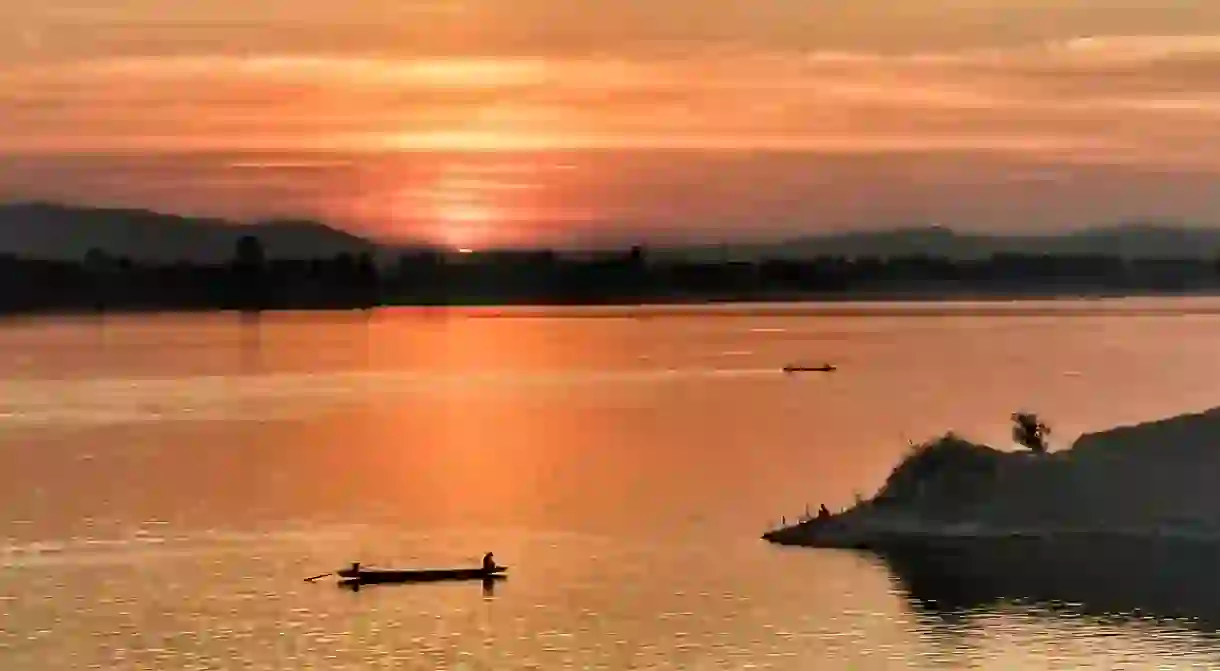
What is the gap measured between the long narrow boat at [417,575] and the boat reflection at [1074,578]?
36.8 ft

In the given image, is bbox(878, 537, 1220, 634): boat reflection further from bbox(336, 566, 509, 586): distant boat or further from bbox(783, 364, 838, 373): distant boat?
bbox(783, 364, 838, 373): distant boat

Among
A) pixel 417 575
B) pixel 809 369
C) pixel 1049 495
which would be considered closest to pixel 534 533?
pixel 417 575

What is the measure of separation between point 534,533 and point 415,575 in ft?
31.7

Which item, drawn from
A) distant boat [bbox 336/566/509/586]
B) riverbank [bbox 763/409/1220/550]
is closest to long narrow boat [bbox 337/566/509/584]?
distant boat [bbox 336/566/509/586]

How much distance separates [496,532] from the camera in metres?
62.6

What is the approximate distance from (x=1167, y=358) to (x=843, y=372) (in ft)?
89.6

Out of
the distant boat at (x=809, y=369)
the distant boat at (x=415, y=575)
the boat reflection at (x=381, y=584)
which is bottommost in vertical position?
the boat reflection at (x=381, y=584)

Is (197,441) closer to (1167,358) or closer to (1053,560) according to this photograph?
(1053,560)

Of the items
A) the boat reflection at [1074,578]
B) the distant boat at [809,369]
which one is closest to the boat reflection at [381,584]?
the boat reflection at [1074,578]

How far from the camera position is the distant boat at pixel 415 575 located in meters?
Answer: 51.8

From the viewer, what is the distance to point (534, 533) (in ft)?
203

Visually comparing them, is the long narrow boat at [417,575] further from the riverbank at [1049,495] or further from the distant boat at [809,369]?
the distant boat at [809,369]

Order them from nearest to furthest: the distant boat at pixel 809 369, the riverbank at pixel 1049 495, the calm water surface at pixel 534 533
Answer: the calm water surface at pixel 534 533 < the riverbank at pixel 1049 495 < the distant boat at pixel 809 369

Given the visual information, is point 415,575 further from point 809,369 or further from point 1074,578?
point 809,369
